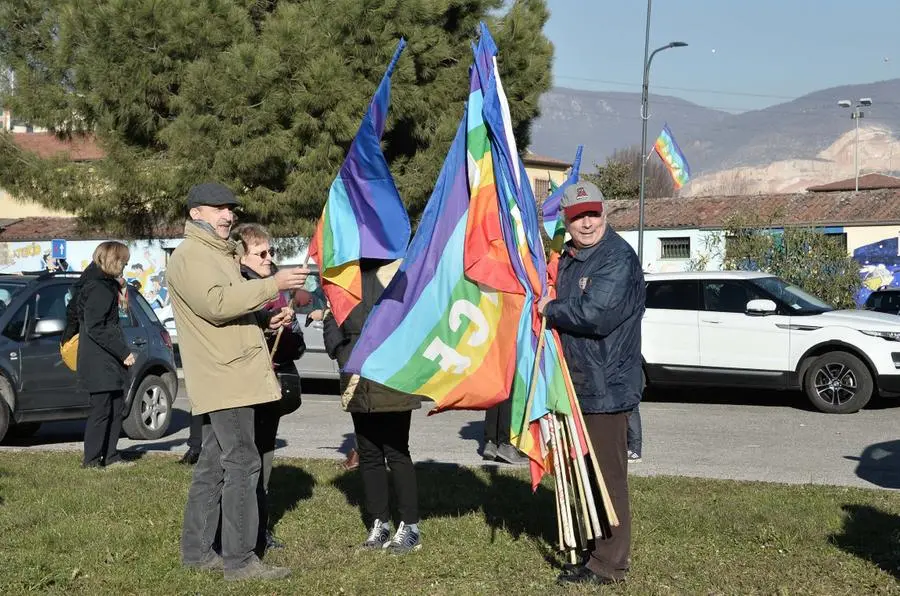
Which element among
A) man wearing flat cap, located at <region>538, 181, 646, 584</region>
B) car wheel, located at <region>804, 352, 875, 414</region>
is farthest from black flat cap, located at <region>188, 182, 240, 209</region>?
car wheel, located at <region>804, 352, 875, 414</region>

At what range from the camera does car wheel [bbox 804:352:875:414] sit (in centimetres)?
1336

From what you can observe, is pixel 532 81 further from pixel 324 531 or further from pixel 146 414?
pixel 324 531

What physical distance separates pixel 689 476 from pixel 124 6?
46.9 ft

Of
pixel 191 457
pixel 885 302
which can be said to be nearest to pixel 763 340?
pixel 885 302

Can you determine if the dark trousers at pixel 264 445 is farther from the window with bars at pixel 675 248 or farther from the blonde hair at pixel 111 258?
the window with bars at pixel 675 248

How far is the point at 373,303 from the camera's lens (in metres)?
6.34

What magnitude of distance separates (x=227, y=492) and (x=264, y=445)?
80 centimetres

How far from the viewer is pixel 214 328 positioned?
18.0 ft

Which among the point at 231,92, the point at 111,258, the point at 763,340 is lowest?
the point at 763,340

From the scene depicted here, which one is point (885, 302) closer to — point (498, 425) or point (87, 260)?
point (498, 425)

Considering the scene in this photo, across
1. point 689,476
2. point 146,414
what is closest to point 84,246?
point 146,414

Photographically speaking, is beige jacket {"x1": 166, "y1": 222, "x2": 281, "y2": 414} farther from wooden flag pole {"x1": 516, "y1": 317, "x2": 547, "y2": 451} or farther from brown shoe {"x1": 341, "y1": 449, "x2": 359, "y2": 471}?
brown shoe {"x1": 341, "y1": 449, "x2": 359, "y2": 471}

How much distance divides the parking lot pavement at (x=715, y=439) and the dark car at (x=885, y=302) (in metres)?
4.23

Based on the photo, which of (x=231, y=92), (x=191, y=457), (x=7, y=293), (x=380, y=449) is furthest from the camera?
(x=231, y=92)
